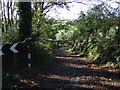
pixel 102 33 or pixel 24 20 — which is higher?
pixel 24 20

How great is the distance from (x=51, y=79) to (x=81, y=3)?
12.4 meters

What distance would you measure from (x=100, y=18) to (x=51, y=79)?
8.33 m

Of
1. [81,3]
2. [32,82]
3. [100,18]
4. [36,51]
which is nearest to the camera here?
[32,82]

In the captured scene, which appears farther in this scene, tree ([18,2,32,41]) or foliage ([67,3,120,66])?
foliage ([67,3,120,66])

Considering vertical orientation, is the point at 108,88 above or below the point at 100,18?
below

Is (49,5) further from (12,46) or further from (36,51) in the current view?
(12,46)

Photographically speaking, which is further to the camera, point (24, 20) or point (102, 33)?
point (102, 33)

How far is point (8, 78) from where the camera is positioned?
4988mm

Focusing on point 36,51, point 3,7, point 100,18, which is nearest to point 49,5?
point 3,7

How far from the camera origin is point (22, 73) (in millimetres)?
5773

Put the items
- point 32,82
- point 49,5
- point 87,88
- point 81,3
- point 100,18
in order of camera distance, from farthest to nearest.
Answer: point 49,5 → point 81,3 → point 100,18 → point 32,82 → point 87,88

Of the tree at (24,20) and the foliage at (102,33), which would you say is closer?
the tree at (24,20)

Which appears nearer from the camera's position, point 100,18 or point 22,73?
point 22,73

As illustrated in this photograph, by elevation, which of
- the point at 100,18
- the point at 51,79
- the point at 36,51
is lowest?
the point at 51,79
